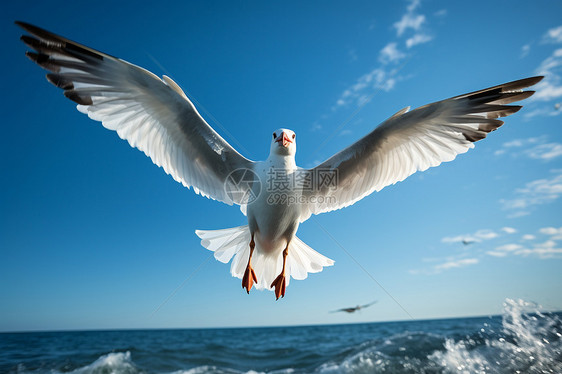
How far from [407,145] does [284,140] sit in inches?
63.8

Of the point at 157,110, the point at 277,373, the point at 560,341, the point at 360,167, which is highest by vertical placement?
the point at 157,110

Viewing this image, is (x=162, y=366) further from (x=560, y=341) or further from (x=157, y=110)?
(x=560, y=341)

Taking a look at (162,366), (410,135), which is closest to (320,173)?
(410,135)

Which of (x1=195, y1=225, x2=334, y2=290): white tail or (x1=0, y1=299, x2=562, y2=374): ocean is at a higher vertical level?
(x1=195, y1=225, x2=334, y2=290): white tail

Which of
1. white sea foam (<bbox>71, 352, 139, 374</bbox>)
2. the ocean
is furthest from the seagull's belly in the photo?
white sea foam (<bbox>71, 352, 139, 374</bbox>)

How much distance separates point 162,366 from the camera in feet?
33.4

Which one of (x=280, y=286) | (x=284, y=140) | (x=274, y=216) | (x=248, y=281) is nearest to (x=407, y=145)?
(x=284, y=140)

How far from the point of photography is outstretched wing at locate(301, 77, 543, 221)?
13.2 ft

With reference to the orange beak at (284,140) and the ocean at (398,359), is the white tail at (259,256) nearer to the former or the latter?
the orange beak at (284,140)

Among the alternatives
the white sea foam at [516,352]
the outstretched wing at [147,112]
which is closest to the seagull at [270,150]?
the outstretched wing at [147,112]

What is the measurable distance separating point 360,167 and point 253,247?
1.71 metres

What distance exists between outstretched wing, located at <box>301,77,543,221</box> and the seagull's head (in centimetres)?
36

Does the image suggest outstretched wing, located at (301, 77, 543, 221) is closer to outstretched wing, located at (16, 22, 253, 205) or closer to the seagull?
the seagull

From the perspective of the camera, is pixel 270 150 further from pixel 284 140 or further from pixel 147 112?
pixel 147 112
